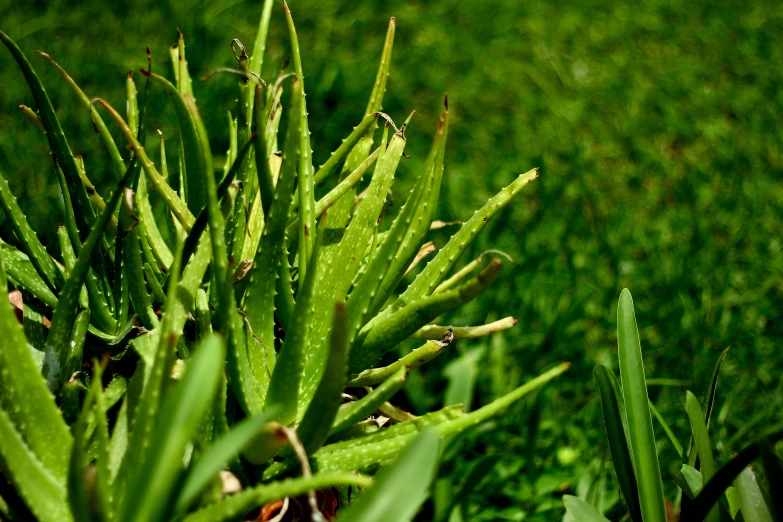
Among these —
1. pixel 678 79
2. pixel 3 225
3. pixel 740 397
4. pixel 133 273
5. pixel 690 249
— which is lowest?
pixel 740 397

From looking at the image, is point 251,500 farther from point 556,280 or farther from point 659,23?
point 659,23

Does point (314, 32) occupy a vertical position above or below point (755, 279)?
above

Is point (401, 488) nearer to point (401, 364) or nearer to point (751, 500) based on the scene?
point (401, 364)

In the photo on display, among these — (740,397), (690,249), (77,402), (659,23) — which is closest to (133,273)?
(77,402)

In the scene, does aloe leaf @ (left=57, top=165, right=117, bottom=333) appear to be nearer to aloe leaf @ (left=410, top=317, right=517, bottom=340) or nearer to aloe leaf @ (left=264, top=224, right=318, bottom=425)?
aloe leaf @ (left=264, top=224, right=318, bottom=425)

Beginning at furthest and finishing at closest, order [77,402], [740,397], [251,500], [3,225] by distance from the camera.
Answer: [740,397] < [3,225] < [77,402] < [251,500]

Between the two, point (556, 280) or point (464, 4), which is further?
point (464, 4)
